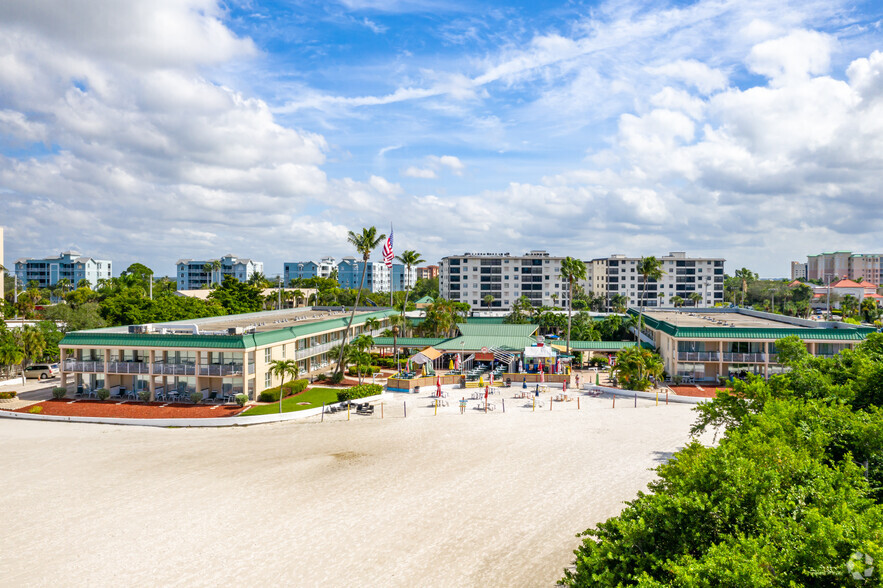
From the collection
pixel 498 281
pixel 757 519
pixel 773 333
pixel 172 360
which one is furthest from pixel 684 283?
pixel 757 519

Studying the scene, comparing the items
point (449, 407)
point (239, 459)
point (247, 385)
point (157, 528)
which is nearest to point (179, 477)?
point (239, 459)

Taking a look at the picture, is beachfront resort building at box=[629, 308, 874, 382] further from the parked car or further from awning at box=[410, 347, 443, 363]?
the parked car

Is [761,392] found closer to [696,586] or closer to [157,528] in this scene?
[696,586]

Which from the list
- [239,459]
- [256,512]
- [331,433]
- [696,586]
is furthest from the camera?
[331,433]

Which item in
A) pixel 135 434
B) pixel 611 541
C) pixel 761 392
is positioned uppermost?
pixel 761 392

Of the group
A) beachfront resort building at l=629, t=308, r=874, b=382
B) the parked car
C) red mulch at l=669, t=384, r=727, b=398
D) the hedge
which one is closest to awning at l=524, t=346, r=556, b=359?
red mulch at l=669, t=384, r=727, b=398

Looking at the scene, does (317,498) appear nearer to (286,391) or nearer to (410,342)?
(286,391)

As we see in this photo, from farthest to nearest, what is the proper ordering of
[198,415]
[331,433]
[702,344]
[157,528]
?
[702,344]
[198,415]
[331,433]
[157,528]
